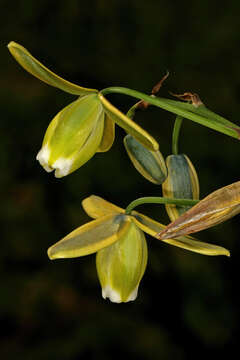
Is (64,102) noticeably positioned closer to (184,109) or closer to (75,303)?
(75,303)

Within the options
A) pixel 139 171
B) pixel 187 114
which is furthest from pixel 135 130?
pixel 139 171

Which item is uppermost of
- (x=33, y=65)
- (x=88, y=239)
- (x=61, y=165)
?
(x=33, y=65)

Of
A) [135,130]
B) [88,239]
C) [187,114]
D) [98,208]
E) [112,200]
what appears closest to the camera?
[135,130]

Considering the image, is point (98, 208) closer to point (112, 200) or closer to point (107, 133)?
point (107, 133)

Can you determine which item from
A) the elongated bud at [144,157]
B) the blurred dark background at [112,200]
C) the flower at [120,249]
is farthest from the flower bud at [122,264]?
the blurred dark background at [112,200]

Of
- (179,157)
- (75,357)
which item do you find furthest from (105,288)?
(75,357)

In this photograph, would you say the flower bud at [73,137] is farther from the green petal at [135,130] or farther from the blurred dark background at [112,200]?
the blurred dark background at [112,200]

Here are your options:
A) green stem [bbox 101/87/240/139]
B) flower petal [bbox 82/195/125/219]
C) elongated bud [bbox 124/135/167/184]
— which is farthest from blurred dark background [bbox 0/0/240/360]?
green stem [bbox 101/87/240/139]
